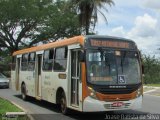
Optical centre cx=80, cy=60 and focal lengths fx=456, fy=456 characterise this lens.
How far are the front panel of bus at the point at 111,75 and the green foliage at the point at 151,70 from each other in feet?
89.1

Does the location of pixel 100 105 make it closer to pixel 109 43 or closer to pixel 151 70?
pixel 109 43

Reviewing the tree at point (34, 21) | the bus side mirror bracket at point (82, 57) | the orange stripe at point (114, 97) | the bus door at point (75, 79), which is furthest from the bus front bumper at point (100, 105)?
the tree at point (34, 21)

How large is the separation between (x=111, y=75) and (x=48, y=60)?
486 cm

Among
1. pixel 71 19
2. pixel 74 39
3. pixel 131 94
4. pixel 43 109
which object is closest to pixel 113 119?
pixel 131 94

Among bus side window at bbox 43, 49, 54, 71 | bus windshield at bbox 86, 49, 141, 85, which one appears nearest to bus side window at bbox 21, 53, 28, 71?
bus side window at bbox 43, 49, 54, 71

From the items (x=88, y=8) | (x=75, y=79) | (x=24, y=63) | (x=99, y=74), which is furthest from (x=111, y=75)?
(x=88, y=8)

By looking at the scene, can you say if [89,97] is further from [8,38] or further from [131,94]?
[8,38]

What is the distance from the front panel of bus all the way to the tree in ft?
130

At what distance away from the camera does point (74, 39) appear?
1630 centimetres

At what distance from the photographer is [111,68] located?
15.3 m

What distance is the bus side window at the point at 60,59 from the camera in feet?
55.9

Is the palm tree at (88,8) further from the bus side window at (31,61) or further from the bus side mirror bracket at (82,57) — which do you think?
the bus side mirror bracket at (82,57)

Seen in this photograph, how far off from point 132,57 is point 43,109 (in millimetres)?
5289

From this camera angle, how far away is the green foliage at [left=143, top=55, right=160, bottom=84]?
141 ft
